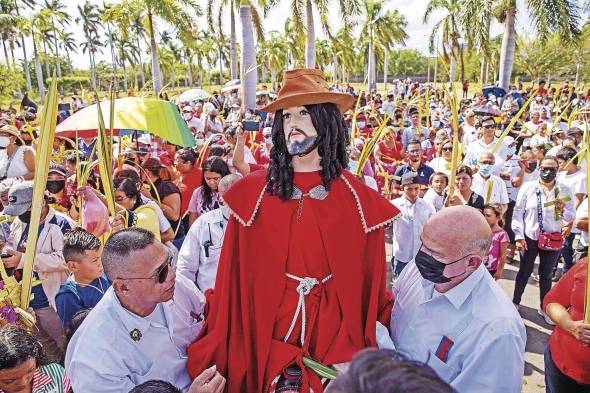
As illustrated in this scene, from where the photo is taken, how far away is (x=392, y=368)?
98cm

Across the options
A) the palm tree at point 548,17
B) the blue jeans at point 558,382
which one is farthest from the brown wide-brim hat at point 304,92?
the palm tree at point 548,17

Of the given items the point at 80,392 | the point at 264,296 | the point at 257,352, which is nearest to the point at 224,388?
the point at 257,352

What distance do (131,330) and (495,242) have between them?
351cm

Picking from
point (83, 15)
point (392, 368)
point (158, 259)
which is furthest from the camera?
point (83, 15)

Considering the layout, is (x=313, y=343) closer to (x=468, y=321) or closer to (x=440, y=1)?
(x=468, y=321)

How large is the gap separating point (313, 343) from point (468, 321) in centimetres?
72

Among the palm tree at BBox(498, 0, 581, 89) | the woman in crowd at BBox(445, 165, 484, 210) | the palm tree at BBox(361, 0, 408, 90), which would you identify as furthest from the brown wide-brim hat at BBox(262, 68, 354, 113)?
the palm tree at BBox(361, 0, 408, 90)

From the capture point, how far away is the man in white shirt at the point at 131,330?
1934mm

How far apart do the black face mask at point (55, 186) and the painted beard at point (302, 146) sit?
2891mm

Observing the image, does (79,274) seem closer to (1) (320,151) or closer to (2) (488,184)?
(1) (320,151)

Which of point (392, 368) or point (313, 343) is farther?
point (313, 343)

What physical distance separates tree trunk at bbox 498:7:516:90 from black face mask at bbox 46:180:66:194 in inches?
679

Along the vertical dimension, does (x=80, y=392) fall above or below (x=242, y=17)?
below

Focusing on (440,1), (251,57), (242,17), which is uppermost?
(440,1)
